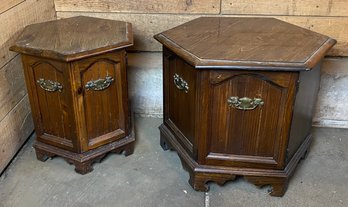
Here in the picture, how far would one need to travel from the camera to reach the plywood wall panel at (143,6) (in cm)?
217

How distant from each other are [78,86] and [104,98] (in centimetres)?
17

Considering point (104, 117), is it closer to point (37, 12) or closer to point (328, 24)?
point (37, 12)

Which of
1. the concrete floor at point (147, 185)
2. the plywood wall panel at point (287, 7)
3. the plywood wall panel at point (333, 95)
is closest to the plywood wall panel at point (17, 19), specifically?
the concrete floor at point (147, 185)

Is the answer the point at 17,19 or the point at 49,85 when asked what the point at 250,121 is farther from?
the point at 17,19

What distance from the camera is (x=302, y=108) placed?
175 cm

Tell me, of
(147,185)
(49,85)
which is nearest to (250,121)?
(147,185)

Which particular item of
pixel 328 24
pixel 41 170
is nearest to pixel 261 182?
pixel 328 24

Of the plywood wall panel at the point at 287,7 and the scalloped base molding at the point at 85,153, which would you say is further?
the plywood wall panel at the point at 287,7

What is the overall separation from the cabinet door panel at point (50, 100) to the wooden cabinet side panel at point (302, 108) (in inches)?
39.9

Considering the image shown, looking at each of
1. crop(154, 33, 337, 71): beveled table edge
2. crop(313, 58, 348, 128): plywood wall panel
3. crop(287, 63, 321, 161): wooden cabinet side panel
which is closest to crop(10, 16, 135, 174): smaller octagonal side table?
crop(154, 33, 337, 71): beveled table edge

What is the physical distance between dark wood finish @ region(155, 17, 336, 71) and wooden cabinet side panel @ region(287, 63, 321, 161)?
101mm

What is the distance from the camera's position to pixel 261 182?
1.80 m

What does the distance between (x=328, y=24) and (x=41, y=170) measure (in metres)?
1.72

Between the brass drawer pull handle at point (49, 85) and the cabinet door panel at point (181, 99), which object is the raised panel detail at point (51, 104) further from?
the cabinet door panel at point (181, 99)
